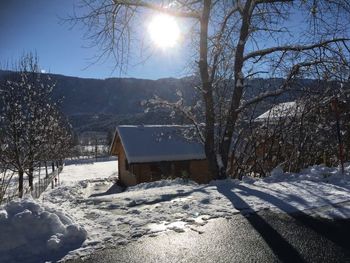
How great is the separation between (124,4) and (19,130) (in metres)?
14.0

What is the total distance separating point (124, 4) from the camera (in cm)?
1122

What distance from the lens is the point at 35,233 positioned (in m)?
4.67

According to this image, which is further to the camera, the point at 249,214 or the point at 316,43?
the point at 316,43

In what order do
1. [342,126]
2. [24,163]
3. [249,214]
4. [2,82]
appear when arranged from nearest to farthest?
[249,214] < [342,126] < [24,163] < [2,82]

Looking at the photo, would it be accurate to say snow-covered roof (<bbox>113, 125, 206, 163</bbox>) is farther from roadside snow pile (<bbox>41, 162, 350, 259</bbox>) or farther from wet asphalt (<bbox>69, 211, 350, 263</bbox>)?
wet asphalt (<bbox>69, 211, 350, 263</bbox>)

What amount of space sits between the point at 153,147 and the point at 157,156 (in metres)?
1.00

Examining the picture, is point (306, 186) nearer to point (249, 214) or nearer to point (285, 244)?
point (249, 214)

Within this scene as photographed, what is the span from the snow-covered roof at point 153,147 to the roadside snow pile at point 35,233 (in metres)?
19.0

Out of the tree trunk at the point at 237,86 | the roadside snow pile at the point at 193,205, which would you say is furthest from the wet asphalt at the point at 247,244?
the tree trunk at the point at 237,86

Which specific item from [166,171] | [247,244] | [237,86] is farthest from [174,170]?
[247,244]

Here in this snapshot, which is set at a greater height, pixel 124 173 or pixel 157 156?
pixel 157 156

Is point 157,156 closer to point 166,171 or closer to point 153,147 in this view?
point 153,147

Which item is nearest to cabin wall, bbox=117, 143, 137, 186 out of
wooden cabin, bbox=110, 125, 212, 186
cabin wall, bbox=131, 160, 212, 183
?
wooden cabin, bbox=110, 125, 212, 186

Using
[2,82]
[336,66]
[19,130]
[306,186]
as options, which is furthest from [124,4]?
[2,82]
